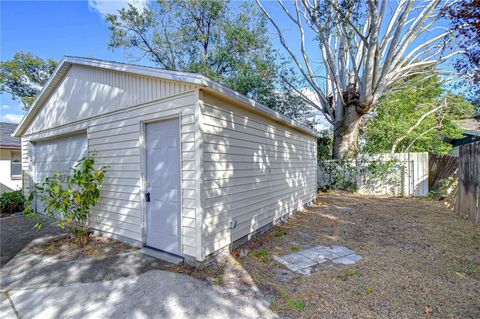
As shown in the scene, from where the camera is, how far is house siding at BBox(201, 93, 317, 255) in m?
3.62

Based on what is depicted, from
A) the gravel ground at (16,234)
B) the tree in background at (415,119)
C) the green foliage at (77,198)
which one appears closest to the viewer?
the gravel ground at (16,234)

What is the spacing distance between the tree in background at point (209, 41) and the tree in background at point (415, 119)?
3.87 metres

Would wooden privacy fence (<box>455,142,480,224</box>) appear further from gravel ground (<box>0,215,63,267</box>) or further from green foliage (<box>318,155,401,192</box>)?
gravel ground (<box>0,215,63,267</box>)

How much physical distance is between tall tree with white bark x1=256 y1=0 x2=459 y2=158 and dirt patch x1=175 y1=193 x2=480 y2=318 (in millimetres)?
5583

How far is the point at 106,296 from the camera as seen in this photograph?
112 inches

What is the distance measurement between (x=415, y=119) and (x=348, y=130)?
6.95 m

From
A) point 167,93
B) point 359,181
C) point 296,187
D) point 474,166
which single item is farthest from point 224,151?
point 359,181

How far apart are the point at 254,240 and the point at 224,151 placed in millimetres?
2022

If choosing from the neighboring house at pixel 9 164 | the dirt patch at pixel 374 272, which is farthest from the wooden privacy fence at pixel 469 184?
the neighboring house at pixel 9 164

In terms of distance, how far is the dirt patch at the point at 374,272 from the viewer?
2.58m

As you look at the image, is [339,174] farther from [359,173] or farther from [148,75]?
[148,75]

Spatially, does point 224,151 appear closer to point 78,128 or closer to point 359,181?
point 78,128

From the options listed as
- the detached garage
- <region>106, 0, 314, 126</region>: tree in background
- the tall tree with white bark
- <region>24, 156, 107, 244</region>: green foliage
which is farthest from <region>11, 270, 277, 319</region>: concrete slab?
<region>106, 0, 314, 126</region>: tree in background

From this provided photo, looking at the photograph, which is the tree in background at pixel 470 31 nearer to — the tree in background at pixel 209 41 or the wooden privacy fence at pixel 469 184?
the wooden privacy fence at pixel 469 184
